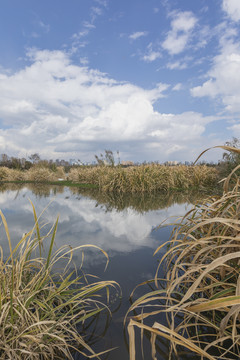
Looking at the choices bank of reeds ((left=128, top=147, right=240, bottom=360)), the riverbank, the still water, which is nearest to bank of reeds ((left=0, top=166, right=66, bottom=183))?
the riverbank

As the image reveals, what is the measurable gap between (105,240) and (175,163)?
42.6 ft

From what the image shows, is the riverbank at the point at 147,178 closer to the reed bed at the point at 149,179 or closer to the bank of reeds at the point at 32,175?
the reed bed at the point at 149,179

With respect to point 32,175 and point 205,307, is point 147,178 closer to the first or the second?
point 205,307

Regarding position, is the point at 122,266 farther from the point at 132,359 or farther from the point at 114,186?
the point at 114,186

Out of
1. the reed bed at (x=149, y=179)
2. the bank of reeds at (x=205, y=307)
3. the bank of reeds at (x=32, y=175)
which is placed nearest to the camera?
the bank of reeds at (x=205, y=307)

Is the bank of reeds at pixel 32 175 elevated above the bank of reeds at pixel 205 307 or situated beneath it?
elevated above

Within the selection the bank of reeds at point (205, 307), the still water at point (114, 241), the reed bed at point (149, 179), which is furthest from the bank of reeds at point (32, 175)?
the bank of reeds at point (205, 307)

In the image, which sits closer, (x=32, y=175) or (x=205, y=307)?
(x=205, y=307)

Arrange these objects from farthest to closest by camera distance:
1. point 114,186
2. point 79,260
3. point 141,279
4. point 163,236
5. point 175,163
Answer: point 175,163 → point 114,186 → point 163,236 → point 79,260 → point 141,279

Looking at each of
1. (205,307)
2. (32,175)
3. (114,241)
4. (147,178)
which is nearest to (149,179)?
(147,178)

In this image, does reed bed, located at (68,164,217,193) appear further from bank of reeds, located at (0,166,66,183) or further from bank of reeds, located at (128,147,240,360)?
bank of reeds, located at (128,147,240,360)

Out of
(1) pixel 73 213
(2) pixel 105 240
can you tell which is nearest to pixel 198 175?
(1) pixel 73 213

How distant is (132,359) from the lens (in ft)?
2.70

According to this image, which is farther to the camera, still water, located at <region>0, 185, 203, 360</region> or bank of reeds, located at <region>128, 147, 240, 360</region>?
still water, located at <region>0, 185, 203, 360</region>
